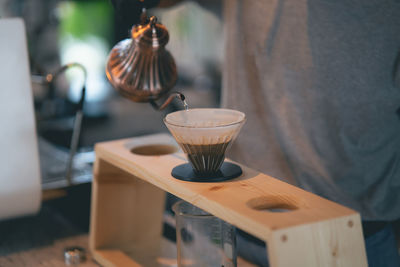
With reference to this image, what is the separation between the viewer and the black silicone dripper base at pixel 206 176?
2.64ft

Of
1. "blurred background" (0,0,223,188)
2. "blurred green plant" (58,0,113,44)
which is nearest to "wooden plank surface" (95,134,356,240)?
"blurred background" (0,0,223,188)

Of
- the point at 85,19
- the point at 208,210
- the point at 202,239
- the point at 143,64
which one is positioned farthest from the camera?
the point at 85,19

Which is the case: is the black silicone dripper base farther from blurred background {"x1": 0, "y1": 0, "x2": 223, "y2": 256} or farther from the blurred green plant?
the blurred green plant

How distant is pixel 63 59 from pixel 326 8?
410 cm

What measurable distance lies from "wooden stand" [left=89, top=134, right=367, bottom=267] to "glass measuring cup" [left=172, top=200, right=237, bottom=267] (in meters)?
0.07

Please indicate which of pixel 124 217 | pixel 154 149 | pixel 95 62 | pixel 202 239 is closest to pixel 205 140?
pixel 202 239

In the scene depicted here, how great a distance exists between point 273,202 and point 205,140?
0.48 feet

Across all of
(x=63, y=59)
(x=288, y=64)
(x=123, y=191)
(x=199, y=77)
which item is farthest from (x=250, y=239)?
(x=199, y=77)

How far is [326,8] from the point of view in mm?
997

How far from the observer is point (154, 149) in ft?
3.47

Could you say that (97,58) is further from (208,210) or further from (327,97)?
(208,210)

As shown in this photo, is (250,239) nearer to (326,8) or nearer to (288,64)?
(288,64)

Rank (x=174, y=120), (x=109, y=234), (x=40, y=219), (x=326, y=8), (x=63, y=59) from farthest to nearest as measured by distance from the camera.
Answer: (x=63, y=59)
(x=40, y=219)
(x=109, y=234)
(x=326, y=8)
(x=174, y=120)

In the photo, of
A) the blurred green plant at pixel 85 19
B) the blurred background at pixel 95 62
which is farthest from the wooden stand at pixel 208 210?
the blurred green plant at pixel 85 19
